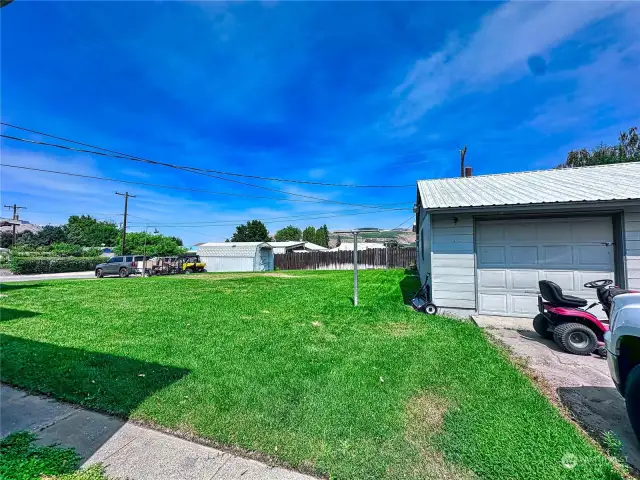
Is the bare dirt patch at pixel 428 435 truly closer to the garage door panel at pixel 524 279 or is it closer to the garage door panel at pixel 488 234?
the garage door panel at pixel 524 279

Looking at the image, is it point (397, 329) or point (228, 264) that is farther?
point (228, 264)

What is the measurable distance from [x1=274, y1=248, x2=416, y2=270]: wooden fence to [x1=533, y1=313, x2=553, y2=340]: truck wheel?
18.6 metres

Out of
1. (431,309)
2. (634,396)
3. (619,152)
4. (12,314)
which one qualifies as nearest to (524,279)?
(431,309)

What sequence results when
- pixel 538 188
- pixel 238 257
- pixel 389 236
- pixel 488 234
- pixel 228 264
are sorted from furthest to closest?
pixel 228 264 → pixel 238 257 → pixel 389 236 → pixel 538 188 → pixel 488 234

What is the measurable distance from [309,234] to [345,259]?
40.9 metres

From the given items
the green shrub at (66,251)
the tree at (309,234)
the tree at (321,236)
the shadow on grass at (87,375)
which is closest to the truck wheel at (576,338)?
the shadow on grass at (87,375)

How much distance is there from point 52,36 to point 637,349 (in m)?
10.6

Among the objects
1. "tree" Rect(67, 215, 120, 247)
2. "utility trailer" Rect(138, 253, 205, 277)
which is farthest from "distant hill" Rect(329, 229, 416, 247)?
"tree" Rect(67, 215, 120, 247)

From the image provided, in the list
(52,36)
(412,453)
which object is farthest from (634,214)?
(52,36)

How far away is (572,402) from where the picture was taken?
2.97 metres

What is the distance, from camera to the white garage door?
5.99m

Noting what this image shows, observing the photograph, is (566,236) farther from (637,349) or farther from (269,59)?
(269,59)

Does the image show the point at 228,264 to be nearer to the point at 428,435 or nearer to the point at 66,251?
the point at 66,251

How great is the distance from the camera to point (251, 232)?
52.6 m
